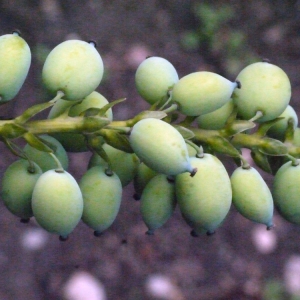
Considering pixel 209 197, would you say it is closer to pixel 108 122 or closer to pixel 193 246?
pixel 108 122

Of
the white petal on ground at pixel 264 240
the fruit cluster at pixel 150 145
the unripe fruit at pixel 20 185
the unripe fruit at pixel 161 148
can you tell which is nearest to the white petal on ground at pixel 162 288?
the white petal on ground at pixel 264 240

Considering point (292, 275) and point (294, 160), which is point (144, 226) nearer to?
point (292, 275)

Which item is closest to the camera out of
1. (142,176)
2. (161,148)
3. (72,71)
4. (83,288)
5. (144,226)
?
(161,148)

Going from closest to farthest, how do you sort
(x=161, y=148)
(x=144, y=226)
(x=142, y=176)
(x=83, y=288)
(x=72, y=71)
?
(x=161, y=148) → (x=72, y=71) → (x=142, y=176) → (x=83, y=288) → (x=144, y=226)

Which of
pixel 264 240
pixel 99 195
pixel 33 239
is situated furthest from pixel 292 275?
pixel 99 195

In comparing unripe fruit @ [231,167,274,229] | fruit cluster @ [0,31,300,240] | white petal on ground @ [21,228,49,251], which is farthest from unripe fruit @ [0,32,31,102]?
white petal on ground @ [21,228,49,251]

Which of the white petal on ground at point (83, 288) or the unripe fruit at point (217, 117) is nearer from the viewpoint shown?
the unripe fruit at point (217, 117)

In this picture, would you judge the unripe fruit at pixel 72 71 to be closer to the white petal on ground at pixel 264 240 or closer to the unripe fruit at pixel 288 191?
the unripe fruit at pixel 288 191
